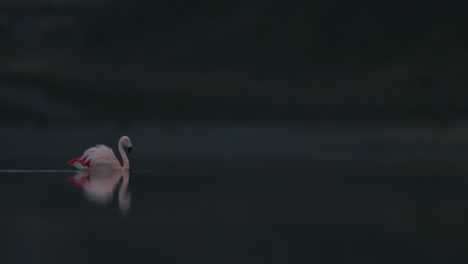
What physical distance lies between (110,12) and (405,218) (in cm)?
5248


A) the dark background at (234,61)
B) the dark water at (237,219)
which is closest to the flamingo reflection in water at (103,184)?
the dark water at (237,219)

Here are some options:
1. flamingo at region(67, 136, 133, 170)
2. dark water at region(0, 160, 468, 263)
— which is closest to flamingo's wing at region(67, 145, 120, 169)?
flamingo at region(67, 136, 133, 170)

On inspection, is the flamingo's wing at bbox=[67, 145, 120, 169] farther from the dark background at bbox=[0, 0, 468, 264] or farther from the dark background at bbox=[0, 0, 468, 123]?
the dark background at bbox=[0, 0, 468, 123]

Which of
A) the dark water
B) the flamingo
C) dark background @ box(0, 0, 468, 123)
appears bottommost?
the dark water

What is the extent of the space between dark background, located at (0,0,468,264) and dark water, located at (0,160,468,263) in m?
0.03

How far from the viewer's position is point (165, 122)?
47.2m

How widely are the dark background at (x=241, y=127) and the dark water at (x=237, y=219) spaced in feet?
0.10

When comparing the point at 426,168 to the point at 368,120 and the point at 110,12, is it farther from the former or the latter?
the point at 110,12

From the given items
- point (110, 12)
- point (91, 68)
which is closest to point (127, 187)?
point (91, 68)

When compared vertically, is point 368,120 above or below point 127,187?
above

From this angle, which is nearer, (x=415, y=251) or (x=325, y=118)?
(x=415, y=251)

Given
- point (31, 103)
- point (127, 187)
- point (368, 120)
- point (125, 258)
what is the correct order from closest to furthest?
point (125, 258), point (127, 187), point (368, 120), point (31, 103)

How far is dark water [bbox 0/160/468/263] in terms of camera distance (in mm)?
8344

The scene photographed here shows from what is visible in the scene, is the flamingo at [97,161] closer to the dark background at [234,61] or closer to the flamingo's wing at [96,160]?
the flamingo's wing at [96,160]
